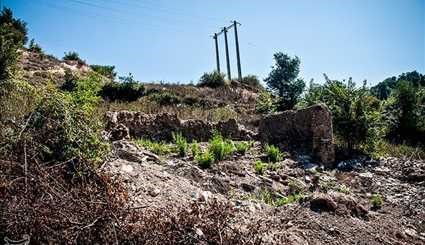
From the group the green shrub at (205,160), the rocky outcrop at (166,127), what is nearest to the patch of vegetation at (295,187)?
the green shrub at (205,160)

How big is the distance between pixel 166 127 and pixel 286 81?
9117 mm

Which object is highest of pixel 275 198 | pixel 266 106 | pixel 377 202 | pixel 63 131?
pixel 266 106

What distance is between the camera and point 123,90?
15.7m

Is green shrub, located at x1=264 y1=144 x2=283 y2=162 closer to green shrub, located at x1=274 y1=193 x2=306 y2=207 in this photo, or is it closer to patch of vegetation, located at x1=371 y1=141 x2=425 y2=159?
green shrub, located at x1=274 y1=193 x2=306 y2=207

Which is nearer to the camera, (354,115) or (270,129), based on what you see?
(270,129)

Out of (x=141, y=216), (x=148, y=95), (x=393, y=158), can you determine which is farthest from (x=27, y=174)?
(x=148, y=95)

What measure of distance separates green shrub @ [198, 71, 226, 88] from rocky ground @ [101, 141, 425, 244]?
15026mm

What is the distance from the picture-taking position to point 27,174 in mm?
3625

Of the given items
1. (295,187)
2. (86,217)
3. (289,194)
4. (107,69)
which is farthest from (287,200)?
(107,69)

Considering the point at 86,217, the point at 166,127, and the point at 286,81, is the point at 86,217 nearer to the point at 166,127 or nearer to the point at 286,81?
the point at 166,127

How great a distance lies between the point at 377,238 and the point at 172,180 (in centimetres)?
275

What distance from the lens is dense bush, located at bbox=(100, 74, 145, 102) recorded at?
15.4 meters

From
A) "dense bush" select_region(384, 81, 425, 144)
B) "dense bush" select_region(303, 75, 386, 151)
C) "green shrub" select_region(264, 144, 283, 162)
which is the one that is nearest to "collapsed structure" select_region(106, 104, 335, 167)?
"green shrub" select_region(264, 144, 283, 162)

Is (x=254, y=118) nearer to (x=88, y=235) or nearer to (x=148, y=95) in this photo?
(x=148, y=95)
